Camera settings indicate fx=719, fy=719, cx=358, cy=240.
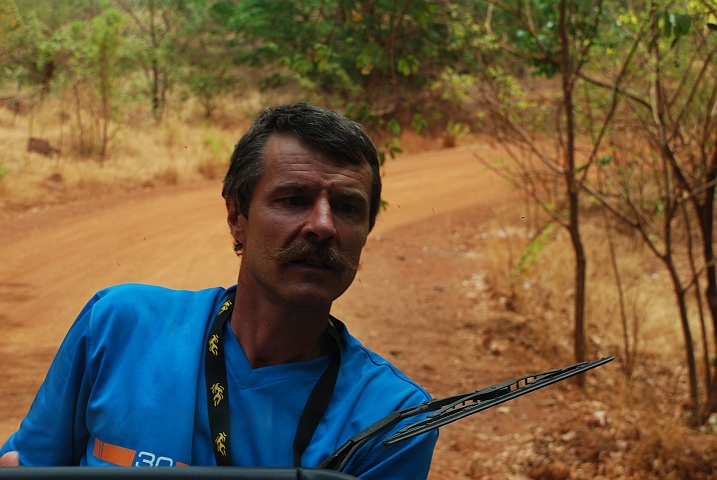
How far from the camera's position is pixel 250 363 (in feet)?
5.61

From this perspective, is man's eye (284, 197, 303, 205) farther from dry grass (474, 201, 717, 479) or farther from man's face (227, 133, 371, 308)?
dry grass (474, 201, 717, 479)

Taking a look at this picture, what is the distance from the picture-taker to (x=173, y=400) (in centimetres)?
153

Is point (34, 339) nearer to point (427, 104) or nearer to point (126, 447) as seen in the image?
point (126, 447)

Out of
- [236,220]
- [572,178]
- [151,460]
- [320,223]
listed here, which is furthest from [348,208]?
[572,178]

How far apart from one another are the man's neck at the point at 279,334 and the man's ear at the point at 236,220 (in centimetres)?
A: 22

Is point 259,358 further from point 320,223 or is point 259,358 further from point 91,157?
point 91,157

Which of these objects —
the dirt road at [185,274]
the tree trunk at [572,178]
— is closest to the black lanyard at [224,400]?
the dirt road at [185,274]

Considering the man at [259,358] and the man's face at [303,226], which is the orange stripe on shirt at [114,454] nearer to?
the man at [259,358]

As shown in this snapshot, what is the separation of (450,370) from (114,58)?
8356 millimetres

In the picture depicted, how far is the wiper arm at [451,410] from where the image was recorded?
Answer: 1315 millimetres

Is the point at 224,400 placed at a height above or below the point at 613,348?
above

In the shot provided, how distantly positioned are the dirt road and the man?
331cm

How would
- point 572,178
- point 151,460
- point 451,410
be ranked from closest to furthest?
point 451,410, point 151,460, point 572,178

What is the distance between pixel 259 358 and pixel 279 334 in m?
0.08
